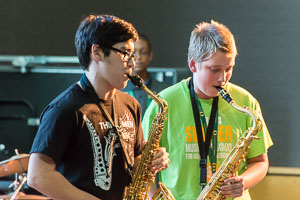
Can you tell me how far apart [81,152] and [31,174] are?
241mm

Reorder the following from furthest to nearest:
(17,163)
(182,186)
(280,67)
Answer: (280,67) → (17,163) → (182,186)

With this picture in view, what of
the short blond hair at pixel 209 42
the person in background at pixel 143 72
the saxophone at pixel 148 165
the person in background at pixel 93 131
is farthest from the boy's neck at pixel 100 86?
the person in background at pixel 143 72

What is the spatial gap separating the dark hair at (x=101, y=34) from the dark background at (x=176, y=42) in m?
3.02

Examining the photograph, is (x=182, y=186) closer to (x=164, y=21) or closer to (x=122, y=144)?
(x=122, y=144)

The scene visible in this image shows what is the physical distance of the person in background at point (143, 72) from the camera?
483 cm

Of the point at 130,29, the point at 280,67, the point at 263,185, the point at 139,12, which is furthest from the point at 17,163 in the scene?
the point at 280,67

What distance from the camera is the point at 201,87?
9.72 feet

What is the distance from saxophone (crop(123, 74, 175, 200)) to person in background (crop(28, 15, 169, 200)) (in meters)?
0.05

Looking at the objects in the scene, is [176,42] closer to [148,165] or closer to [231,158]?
[231,158]

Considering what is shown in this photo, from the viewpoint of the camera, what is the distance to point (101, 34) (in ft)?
8.03

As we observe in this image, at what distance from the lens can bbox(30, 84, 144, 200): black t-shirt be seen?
7.47 feet

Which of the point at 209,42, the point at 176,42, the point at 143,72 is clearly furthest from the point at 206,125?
the point at 176,42

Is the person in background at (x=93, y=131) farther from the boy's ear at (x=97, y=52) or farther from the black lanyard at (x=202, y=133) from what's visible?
the black lanyard at (x=202, y=133)

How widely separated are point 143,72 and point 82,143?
106 inches
